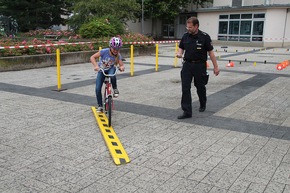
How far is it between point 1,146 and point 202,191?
3.15 metres

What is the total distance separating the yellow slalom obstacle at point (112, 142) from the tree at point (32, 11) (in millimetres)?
26037

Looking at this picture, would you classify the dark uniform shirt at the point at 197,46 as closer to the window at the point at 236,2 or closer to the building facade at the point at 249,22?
the building facade at the point at 249,22

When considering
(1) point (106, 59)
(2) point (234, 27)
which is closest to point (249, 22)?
(2) point (234, 27)

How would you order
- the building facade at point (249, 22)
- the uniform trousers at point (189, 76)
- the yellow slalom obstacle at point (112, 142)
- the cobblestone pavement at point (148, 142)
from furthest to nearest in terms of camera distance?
the building facade at point (249, 22) → the uniform trousers at point (189, 76) → the yellow slalom obstacle at point (112, 142) → the cobblestone pavement at point (148, 142)

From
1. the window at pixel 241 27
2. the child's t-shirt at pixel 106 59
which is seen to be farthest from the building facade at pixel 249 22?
the child's t-shirt at pixel 106 59

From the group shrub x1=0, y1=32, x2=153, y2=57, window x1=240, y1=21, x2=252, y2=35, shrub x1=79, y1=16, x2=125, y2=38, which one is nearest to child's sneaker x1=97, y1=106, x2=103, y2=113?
shrub x1=0, y1=32, x2=153, y2=57

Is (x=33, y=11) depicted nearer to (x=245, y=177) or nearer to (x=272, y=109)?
(x=272, y=109)

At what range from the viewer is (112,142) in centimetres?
502

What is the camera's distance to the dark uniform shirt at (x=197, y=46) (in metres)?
6.17

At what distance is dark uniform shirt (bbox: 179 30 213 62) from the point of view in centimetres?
617

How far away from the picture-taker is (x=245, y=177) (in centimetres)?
386

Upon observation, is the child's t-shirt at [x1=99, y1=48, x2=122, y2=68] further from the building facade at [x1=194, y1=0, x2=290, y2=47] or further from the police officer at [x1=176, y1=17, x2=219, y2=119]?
the building facade at [x1=194, y1=0, x2=290, y2=47]

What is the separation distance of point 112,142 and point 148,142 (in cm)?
58

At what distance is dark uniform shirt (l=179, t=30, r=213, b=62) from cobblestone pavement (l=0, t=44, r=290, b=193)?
1.26m
